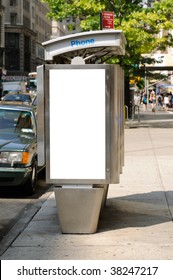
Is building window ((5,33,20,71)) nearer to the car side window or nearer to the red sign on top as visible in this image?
Answer: the red sign on top

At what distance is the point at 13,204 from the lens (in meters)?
9.64

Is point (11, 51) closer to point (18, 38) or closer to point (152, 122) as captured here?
point (18, 38)

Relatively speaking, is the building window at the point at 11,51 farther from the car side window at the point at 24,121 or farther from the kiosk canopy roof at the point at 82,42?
the kiosk canopy roof at the point at 82,42

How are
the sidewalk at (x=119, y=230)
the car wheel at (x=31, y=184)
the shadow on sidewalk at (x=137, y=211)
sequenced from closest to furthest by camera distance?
1. the sidewalk at (x=119, y=230)
2. the shadow on sidewalk at (x=137, y=211)
3. the car wheel at (x=31, y=184)

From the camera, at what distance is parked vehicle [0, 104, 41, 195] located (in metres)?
9.81

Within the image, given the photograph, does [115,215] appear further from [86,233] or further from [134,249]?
[134,249]

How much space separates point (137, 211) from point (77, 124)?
2.07 meters

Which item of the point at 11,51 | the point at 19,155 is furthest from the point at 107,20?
the point at 11,51

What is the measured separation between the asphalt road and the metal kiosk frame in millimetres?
1014

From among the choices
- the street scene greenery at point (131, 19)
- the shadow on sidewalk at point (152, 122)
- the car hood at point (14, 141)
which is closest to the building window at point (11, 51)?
the shadow on sidewalk at point (152, 122)

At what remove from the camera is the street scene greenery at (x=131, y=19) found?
Answer: 2542 cm

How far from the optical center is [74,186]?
23.3 ft

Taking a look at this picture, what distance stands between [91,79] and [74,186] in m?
1.21
